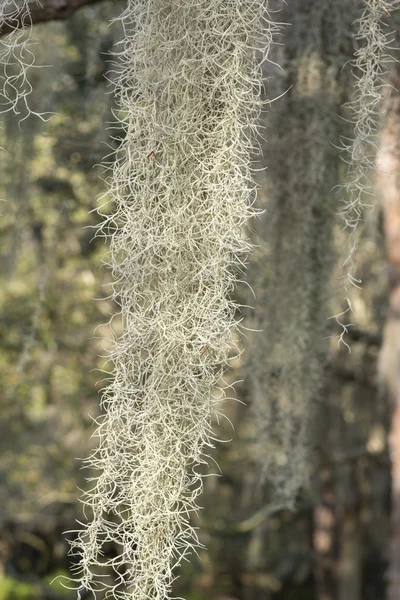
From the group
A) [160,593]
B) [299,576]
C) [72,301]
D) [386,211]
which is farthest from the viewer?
[299,576]

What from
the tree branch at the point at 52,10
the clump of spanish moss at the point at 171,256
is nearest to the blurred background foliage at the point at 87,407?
the tree branch at the point at 52,10

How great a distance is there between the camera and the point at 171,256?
3.73 ft

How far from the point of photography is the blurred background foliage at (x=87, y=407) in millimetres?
2816

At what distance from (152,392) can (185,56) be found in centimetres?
47

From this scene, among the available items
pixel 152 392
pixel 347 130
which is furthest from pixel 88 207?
pixel 152 392

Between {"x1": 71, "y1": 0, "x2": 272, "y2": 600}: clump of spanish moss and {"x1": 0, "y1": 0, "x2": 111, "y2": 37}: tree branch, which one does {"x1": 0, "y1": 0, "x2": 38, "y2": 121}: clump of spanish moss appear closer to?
{"x1": 0, "y1": 0, "x2": 111, "y2": 37}: tree branch

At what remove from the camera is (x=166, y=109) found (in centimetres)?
116

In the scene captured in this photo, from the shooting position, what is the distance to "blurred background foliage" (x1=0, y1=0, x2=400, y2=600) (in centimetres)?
282

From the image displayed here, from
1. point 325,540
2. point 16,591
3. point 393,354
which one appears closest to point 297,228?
point 393,354

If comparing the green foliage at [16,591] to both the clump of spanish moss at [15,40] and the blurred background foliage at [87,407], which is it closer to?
the blurred background foliage at [87,407]

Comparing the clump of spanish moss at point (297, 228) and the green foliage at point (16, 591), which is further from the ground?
the clump of spanish moss at point (297, 228)

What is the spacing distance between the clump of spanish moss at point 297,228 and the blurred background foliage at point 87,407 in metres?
0.07

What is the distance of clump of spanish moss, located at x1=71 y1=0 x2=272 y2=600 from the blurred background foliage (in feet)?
3.33

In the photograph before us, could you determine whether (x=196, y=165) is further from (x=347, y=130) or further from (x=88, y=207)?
(x=88, y=207)
